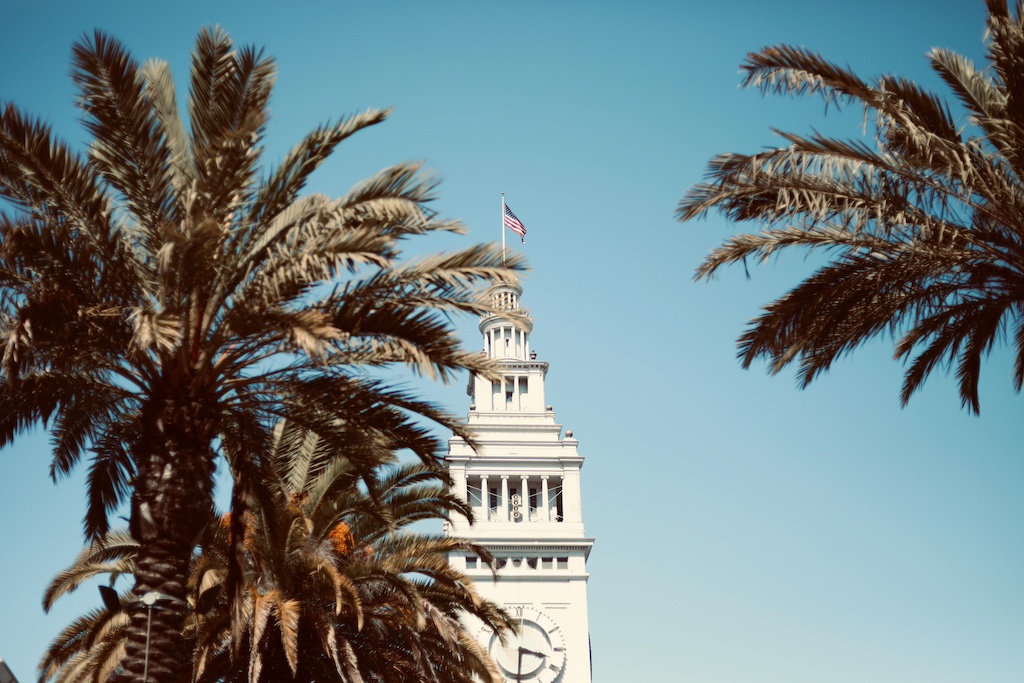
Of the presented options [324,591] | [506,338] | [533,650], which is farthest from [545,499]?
[324,591]

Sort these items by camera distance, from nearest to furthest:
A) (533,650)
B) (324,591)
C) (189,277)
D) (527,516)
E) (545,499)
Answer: (189,277), (324,591), (533,650), (527,516), (545,499)

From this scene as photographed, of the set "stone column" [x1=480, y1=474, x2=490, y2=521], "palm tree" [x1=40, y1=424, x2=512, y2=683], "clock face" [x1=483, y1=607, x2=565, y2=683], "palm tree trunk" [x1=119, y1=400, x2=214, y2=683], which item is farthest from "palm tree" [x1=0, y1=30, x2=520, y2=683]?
"stone column" [x1=480, y1=474, x2=490, y2=521]

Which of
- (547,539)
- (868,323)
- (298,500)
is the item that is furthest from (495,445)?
(868,323)

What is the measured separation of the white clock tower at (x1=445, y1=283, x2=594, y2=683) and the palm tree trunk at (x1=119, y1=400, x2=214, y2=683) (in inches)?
1449

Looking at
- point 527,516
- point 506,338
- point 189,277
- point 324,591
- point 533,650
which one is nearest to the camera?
point 189,277

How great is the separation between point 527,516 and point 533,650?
7.28 meters

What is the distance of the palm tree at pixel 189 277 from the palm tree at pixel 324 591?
198 inches

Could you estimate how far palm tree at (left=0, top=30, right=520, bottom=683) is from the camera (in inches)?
559

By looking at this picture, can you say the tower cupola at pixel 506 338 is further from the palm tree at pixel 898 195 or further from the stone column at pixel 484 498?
the palm tree at pixel 898 195

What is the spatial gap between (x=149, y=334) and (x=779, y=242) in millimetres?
8376

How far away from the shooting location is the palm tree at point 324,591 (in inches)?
800

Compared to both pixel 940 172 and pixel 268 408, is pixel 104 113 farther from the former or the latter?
pixel 940 172

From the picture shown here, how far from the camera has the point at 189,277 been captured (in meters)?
14.2

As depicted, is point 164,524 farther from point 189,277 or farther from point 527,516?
point 527,516
